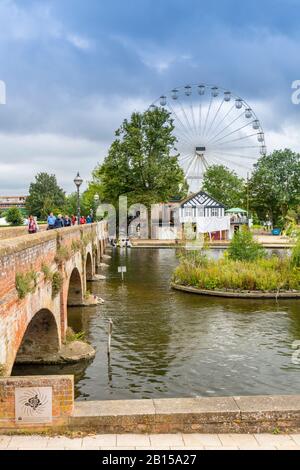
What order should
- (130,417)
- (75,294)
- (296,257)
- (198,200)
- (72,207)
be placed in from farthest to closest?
(72,207), (198,200), (296,257), (75,294), (130,417)

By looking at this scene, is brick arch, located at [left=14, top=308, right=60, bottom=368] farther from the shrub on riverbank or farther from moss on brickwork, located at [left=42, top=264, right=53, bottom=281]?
the shrub on riverbank

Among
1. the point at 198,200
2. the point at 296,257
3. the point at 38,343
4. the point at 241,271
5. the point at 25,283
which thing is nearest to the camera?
the point at 25,283

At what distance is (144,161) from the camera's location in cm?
6291

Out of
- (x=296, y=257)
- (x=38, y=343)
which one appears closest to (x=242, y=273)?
(x=296, y=257)

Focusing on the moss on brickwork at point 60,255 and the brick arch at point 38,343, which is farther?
the moss on brickwork at point 60,255

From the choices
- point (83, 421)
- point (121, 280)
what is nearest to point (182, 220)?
point (121, 280)

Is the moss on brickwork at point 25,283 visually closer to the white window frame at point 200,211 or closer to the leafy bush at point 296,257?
the leafy bush at point 296,257

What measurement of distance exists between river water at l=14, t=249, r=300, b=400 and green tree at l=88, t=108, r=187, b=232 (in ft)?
112

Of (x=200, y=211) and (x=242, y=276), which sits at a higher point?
(x=200, y=211)

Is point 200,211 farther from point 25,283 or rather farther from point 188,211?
point 25,283

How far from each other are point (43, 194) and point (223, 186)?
32928 millimetres

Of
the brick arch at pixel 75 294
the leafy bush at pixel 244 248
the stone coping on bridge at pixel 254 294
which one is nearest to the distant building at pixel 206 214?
the leafy bush at pixel 244 248

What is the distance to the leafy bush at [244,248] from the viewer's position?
3297 cm

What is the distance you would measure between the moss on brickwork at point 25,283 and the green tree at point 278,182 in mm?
73137
